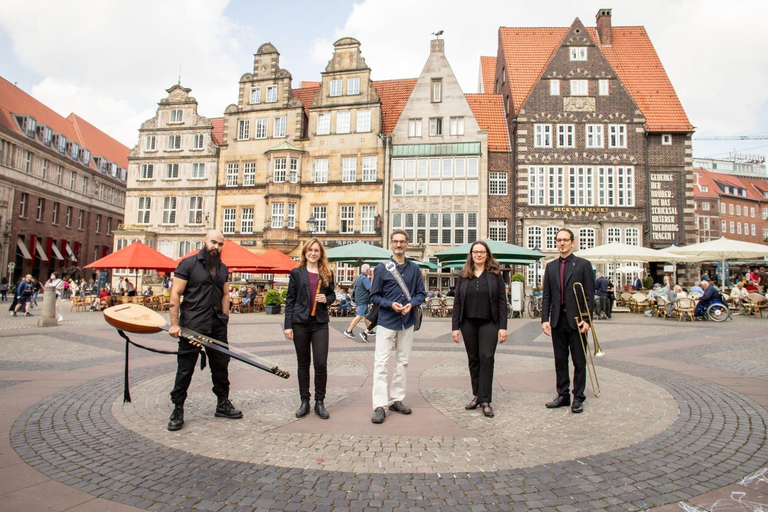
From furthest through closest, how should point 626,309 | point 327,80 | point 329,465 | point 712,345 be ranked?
point 327,80 → point 626,309 → point 712,345 → point 329,465

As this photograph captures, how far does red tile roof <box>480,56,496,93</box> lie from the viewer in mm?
38750

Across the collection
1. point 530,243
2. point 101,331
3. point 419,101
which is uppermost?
point 419,101

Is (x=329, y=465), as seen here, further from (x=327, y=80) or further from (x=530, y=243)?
(x=327, y=80)

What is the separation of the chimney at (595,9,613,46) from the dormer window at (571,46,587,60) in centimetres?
562

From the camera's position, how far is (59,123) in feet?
162

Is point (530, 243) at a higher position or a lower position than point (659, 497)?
higher

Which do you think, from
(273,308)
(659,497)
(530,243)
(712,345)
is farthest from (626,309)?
(659,497)

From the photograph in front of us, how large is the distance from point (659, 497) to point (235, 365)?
6.50 meters

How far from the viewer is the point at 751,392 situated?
19.8 ft

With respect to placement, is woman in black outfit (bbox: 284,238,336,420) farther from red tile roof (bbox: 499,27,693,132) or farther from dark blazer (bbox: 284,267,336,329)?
red tile roof (bbox: 499,27,693,132)

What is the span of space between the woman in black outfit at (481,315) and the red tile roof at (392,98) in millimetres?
27951

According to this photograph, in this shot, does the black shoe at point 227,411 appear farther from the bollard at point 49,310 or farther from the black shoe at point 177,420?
the bollard at point 49,310

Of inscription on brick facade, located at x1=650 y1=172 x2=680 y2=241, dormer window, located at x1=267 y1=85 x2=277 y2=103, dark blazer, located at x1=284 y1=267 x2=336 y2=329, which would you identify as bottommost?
dark blazer, located at x1=284 y1=267 x2=336 y2=329

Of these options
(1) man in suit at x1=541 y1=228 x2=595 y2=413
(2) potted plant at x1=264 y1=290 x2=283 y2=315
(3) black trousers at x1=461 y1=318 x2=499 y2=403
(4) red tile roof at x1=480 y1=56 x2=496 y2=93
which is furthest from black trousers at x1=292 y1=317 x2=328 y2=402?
(4) red tile roof at x1=480 y1=56 x2=496 y2=93
